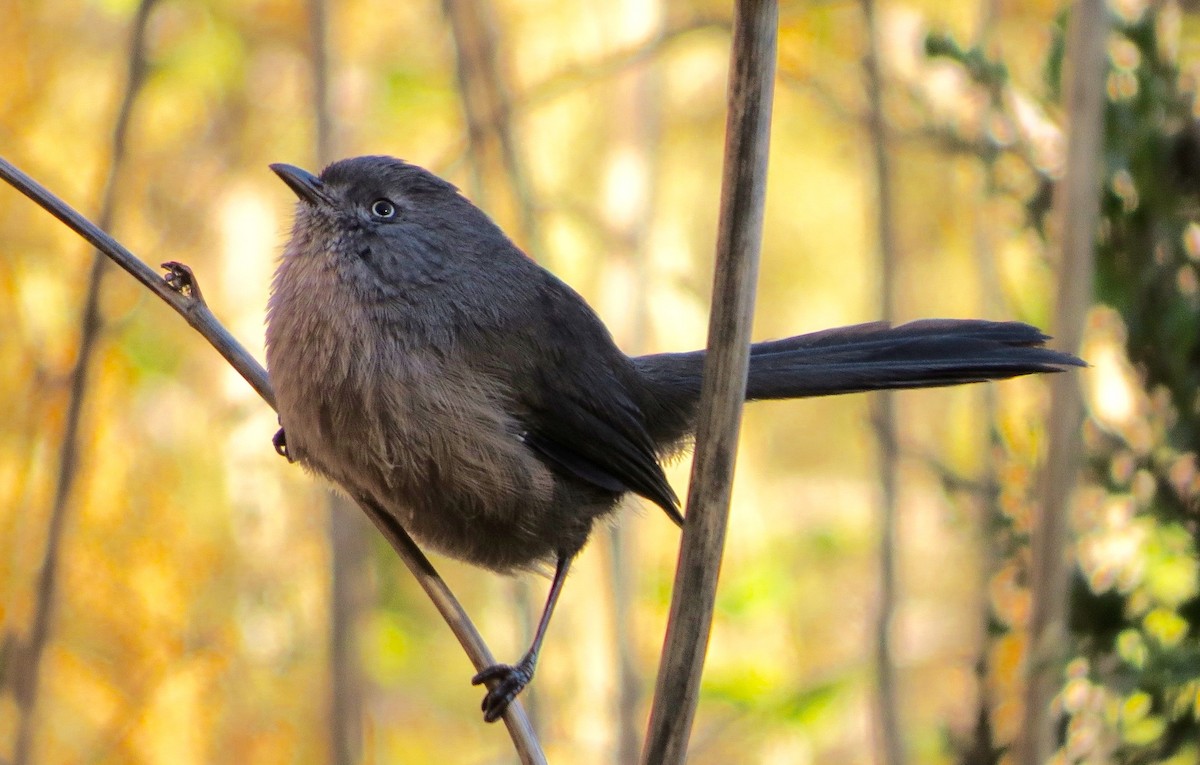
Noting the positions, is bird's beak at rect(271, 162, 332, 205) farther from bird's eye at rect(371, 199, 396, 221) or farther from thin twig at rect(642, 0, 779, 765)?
thin twig at rect(642, 0, 779, 765)

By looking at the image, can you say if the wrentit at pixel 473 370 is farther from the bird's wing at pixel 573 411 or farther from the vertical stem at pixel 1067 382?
the vertical stem at pixel 1067 382

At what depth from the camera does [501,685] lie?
2.64 m

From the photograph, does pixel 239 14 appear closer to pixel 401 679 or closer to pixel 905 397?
pixel 401 679

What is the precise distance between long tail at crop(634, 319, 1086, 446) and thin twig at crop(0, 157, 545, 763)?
3.08 ft

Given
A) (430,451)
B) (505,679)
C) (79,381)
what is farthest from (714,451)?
(79,381)

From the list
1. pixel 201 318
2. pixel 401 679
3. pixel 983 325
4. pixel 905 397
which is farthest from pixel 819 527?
pixel 201 318

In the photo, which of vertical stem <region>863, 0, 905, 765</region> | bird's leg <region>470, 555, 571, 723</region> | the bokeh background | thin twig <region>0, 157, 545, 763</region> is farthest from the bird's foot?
vertical stem <region>863, 0, 905, 765</region>

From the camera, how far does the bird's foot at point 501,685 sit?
2.54 m

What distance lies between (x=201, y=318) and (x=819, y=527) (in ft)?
22.7

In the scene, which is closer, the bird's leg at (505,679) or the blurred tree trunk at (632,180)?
A: the bird's leg at (505,679)

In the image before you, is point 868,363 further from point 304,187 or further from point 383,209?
point 304,187

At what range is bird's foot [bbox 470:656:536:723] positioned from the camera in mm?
2537

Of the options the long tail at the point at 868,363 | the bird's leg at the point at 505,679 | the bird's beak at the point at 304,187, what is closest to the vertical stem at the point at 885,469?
the long tail at the point at 868,363

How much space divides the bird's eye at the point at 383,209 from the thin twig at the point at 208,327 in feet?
1.78
